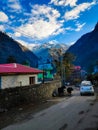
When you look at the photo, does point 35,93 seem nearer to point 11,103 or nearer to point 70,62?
point 11,103

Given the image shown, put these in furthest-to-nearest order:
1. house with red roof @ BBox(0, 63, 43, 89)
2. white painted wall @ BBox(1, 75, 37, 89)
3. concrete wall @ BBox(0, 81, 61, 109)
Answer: white painted wall @ BBox(1, 75, 37, 89)
house with red roof @ BBox(0, 63, 43, 89)
concrete wall @ BBox(0, 81, 61, 109)

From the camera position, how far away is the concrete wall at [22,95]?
20416mm

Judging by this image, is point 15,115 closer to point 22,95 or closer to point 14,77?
point 22,95

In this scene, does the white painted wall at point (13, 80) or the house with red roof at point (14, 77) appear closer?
the house with red roof at point (14, 77)

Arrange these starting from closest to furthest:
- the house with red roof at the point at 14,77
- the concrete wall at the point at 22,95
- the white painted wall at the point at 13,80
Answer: the concrete wall at the point at 22,95
the house with red roof at the point at 14,77
the white painted wall at the point at 13,80

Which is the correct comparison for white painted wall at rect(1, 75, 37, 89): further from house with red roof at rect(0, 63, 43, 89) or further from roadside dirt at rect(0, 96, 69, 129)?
roadside dirt at rect(0, 96, 69, 129)

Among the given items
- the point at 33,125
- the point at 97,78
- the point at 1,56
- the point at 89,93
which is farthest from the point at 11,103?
the point at 1,56

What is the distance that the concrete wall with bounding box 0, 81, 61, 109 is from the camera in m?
20.4

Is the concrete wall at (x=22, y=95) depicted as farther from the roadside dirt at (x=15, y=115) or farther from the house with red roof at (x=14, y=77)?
the house with red roof at (x=14, y=77)

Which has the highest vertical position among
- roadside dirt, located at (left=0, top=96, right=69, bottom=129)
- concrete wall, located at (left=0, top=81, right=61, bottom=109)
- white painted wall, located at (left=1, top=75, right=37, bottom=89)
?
white painted wall, located at (left=1, top=75, right=37, bottom=89)

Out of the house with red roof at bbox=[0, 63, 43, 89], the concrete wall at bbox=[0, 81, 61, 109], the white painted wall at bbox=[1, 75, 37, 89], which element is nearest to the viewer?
the concrete wall at bbox=[0, 81, 61, 109]

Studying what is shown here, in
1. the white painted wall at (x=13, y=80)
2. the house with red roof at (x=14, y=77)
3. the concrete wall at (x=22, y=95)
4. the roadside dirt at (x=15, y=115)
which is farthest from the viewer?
the white painted wall at (x=13, y=80)

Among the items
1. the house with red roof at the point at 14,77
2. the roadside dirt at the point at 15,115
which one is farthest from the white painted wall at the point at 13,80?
the roadside dirt at the point at 15,115

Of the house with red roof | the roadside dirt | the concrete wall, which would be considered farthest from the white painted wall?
the roadside dirt
